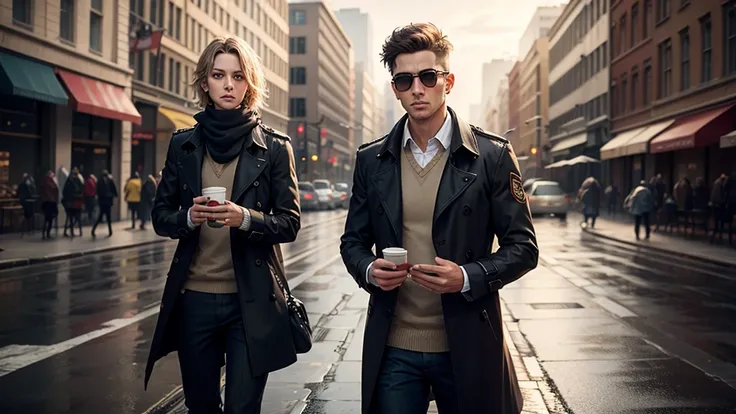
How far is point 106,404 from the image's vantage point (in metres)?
5.26

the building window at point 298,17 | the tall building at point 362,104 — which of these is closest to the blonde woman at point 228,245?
the building window at point 298,17

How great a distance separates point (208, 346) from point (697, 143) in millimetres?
24664

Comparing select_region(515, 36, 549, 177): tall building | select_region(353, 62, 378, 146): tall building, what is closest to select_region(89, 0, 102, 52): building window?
select_region(515, 36, 549, 177): tall building

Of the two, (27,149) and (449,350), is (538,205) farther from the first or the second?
(449,350)

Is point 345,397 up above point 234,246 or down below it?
below

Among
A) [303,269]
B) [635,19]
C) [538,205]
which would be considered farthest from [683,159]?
[303,269]

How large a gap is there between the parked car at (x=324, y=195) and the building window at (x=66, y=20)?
2295 cm

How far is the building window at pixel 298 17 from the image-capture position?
92.4m

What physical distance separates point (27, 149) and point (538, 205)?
23.0m

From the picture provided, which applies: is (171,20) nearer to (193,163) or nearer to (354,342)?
(354,342)

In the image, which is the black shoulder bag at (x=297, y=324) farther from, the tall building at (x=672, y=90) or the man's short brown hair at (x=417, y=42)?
the tall building at (x=672, y=90)

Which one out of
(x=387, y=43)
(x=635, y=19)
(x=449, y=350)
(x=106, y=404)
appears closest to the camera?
(x=449, y=350)

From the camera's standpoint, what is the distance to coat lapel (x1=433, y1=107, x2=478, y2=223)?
105 inches

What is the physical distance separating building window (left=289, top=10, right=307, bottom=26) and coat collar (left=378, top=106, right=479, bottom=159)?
92.4 m
